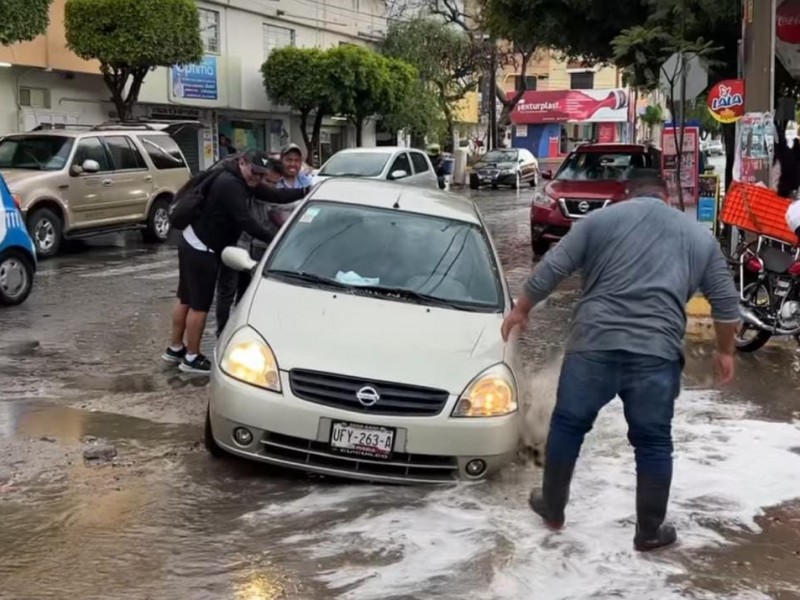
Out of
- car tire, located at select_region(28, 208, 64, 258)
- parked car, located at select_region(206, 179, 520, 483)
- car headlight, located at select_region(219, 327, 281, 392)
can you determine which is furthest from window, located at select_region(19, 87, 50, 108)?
car headlight, located at select_region(219, 327, 281, 392)

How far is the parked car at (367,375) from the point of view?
4867 mm

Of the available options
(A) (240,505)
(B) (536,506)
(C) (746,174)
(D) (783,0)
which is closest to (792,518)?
(B) (536,506)

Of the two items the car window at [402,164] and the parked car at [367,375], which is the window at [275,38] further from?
the parked car at [367,375]

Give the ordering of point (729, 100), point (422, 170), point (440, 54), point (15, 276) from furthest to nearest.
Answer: point (440, 54)
point (422, 170)
point (729, 100)
point (15, 276)

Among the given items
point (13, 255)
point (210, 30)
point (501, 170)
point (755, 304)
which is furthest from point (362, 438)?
point (501, 170)

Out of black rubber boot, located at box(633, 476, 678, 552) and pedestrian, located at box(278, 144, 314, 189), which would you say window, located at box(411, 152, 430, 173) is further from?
black rubber boot, located at box(633, 476, 678, 552)

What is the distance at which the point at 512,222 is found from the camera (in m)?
22.0

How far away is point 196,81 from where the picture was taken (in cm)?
2703

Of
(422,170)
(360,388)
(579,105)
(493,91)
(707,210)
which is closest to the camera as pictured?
(360,388)

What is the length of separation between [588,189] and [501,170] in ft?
67.9

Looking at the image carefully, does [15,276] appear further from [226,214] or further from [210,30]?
[210,30]

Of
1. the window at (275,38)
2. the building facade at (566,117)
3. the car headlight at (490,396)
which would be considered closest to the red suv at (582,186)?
the car headlight at (490,396)

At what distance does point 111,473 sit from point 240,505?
0.93 m

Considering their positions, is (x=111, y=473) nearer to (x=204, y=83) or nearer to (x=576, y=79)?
(x=204, y=83)
